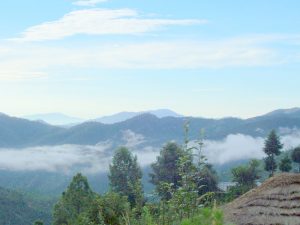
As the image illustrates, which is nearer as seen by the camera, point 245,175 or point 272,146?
point 245,175

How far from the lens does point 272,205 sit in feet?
38.1

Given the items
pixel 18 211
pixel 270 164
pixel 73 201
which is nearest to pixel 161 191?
pixel 73 201

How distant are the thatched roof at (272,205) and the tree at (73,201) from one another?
38336 mm

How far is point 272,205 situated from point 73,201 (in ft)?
136

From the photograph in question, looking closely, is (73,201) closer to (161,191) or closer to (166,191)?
(161,191)

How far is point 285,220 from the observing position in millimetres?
10750

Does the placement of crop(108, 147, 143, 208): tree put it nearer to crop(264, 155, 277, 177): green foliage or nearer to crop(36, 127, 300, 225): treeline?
crop(36, 127, 300, 225): treeline

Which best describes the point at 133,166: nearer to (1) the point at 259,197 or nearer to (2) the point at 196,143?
(1) the point at 259,197

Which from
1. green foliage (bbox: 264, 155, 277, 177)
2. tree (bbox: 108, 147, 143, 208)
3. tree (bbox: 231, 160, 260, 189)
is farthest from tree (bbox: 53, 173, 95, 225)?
green foliage (bbox: 264, 155, 277, 177)

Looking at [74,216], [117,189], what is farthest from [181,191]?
[117,189]

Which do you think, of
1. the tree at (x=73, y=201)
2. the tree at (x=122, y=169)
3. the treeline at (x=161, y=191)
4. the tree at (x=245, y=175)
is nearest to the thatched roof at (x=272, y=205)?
the treeline at (x=161, y=191)

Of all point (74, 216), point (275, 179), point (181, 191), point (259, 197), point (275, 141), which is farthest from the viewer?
point (275, 141)

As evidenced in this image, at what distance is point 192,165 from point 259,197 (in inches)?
190

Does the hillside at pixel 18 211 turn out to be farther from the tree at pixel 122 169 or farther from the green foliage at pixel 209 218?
the green foliage at pixel 209 218
